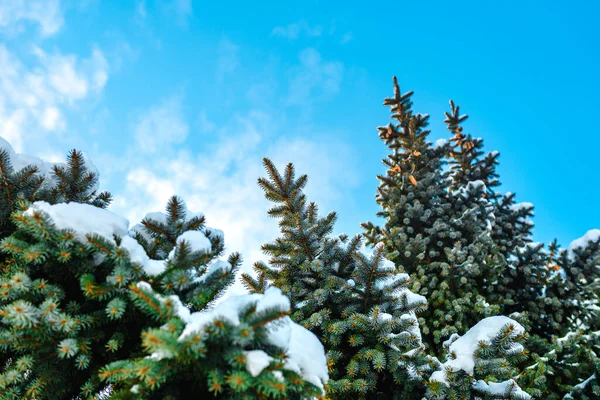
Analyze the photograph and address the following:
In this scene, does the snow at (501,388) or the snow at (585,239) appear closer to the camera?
the snow at (501,388)

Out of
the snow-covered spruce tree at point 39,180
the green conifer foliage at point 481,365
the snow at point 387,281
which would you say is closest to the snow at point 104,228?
the snow-covered spruce tree at point 39,180

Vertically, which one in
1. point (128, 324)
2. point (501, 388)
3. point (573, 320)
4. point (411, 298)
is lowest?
point (128, 324)

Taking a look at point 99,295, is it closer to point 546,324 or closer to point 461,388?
point 461,388

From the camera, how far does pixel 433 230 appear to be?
6.86 m

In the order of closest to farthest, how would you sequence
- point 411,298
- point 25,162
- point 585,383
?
point 25,162
point 411,298
point 585,383

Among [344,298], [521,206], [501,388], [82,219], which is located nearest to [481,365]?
[501,388]

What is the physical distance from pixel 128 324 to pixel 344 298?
2.24 meters

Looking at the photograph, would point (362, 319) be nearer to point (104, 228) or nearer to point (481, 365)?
point (481, 365)

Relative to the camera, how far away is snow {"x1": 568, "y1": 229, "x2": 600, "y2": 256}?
21.3 ft

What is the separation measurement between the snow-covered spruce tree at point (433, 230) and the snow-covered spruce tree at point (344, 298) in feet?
4.44

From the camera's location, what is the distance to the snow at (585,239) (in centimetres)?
648

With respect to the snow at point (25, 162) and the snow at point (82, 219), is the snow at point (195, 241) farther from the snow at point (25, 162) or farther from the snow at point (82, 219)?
the snow at point (25, 162)

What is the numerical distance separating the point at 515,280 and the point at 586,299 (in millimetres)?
1129

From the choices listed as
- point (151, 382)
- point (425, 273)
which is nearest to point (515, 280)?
point (425, 273)
